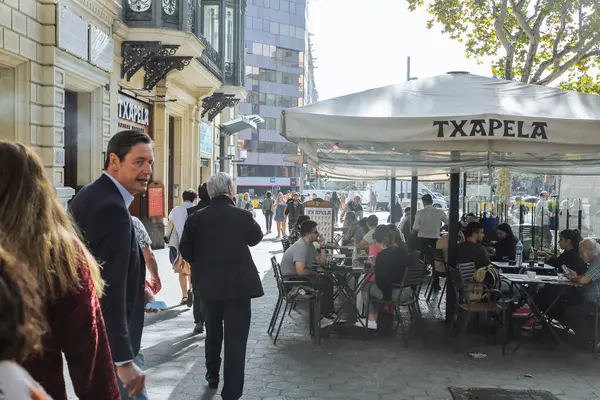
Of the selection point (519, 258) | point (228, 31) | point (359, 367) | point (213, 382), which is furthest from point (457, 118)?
point (228, 31)

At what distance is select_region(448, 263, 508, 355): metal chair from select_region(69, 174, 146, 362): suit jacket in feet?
15.6

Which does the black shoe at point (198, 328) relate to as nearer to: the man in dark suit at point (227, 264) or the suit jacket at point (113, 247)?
the man in dark suit at point (227, 264)

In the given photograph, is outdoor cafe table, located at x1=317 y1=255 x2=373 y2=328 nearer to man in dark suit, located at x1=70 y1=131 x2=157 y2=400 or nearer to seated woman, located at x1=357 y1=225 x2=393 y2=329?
seated woman, located at x1=357 y1=225 x2=393 y2=329

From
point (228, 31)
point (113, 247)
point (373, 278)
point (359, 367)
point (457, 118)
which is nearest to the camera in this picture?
point (113, 247)

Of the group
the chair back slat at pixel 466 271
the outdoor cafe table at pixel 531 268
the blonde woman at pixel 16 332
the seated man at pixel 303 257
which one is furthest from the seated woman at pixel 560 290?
the blonde woman at pixel 16 332

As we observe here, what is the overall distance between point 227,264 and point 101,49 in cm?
1006

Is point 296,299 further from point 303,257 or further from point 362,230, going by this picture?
point 362,230

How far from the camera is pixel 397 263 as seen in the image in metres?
7.64

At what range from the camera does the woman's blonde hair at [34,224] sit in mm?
1857

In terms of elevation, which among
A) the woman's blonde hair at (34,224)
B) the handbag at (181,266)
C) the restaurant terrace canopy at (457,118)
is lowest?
the handbag at (181,266)

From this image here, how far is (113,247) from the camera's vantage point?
3105 mm

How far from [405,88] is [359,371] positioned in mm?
3324

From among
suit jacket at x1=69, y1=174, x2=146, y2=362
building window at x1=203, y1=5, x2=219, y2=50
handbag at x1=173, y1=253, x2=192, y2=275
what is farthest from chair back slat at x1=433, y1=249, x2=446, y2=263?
→ building window at x1=203, y1=5, x2=219, y2=50

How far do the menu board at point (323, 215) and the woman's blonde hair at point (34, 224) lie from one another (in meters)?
12.8
